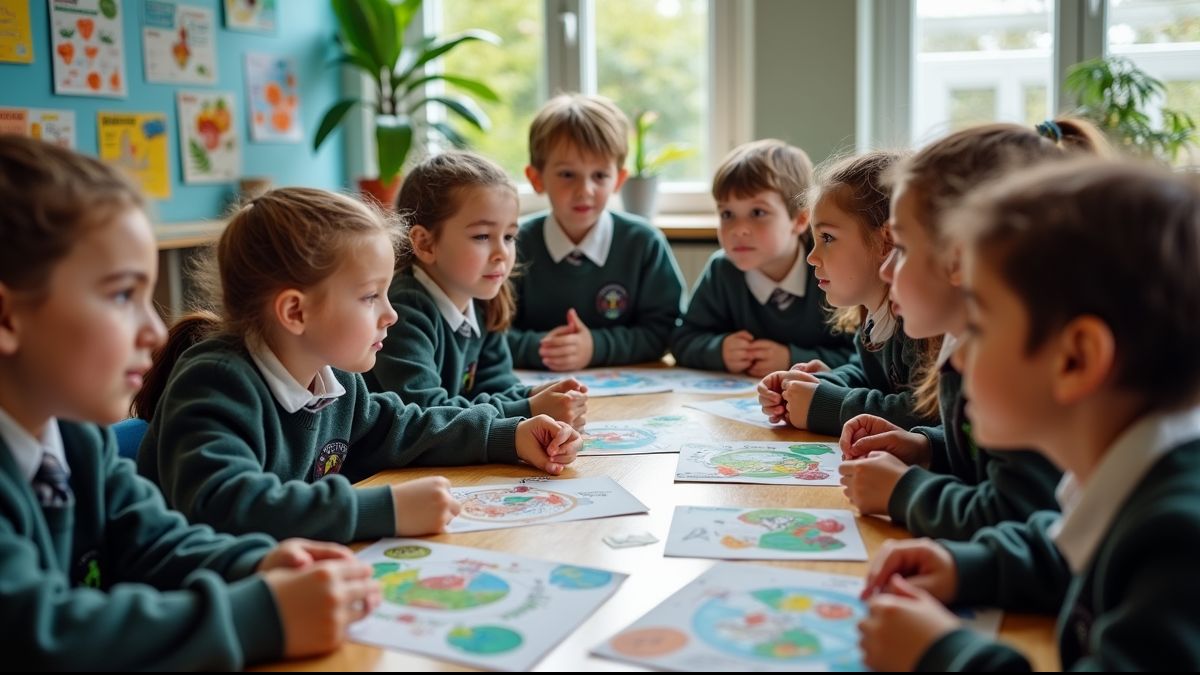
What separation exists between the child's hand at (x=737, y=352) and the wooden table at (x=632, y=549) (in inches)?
19.0

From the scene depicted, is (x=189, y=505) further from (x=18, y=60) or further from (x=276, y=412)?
(x=18, y=60)

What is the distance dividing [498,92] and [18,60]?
5.84 ft

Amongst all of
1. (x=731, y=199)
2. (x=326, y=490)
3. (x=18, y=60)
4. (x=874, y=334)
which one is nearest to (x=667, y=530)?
(x=326, y=490)

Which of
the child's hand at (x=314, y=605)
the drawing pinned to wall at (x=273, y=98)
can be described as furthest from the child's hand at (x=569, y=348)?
the drawing pinned to wall at (x=273, y=98)

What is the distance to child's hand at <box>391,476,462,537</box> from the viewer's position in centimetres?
125

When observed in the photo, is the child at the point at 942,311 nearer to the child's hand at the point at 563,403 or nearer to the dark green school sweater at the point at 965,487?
the dark green school sweater at the point at 965,487

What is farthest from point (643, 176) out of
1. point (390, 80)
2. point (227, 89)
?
point (227, 89)

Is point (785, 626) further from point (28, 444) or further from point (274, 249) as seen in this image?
point (274, 249)

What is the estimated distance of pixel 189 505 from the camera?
4.10 feet

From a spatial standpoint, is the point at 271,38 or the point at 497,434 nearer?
the point at 497,434

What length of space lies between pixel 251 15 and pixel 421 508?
2.87m

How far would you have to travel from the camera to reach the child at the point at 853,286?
69.3 inches

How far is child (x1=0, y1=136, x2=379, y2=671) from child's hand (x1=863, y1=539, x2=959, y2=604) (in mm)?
476

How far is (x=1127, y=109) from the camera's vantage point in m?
3.04
